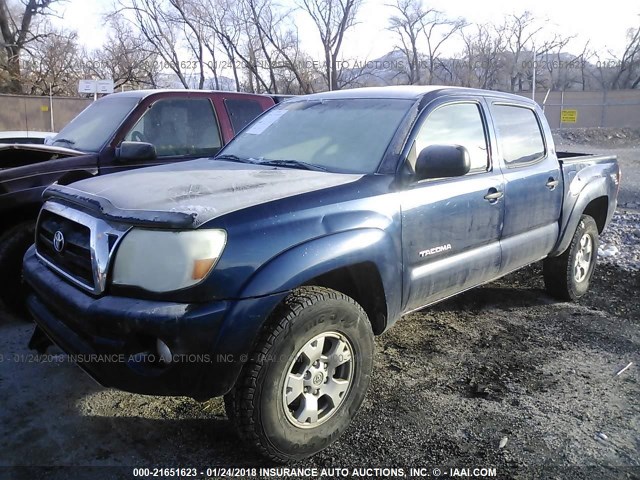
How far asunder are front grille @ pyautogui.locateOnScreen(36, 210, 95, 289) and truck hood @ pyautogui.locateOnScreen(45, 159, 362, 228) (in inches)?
5.2

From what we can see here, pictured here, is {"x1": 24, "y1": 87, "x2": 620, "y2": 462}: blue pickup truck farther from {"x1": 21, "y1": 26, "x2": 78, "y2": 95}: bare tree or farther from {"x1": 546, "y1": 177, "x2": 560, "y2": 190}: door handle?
{"x1": 21, "y1": 26, "x2": 78, "y2": 95}: bare tree

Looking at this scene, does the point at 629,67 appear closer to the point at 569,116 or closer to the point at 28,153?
the point at 569,116

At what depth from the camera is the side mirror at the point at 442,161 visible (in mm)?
3031

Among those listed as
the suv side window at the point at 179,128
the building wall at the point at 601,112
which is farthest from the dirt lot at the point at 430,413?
the building wall at the point at 601,112

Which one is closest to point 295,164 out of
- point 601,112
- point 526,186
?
point 526,186

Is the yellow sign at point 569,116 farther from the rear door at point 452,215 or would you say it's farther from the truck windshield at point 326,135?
the truck windshield at point 326,135

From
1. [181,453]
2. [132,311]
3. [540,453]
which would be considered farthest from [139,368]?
[540,453]

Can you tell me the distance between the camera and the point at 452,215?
11.1 ft

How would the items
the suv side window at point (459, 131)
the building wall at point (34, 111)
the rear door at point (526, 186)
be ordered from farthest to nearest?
1. the building wall at point (34, 111)
2. the rear door at point (526, 186)
3. the suv side window at point (459, 131)

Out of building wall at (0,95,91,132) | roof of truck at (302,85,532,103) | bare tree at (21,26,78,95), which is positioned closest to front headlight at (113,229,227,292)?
roof of truck at (302,85,532,103)

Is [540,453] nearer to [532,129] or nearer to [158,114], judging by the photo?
[532,129]

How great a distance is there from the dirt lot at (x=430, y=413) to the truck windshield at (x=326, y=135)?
145 cm

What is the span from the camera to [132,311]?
229 cm

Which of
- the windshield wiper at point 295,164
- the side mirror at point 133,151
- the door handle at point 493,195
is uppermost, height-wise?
the side mirror at point 133,151
